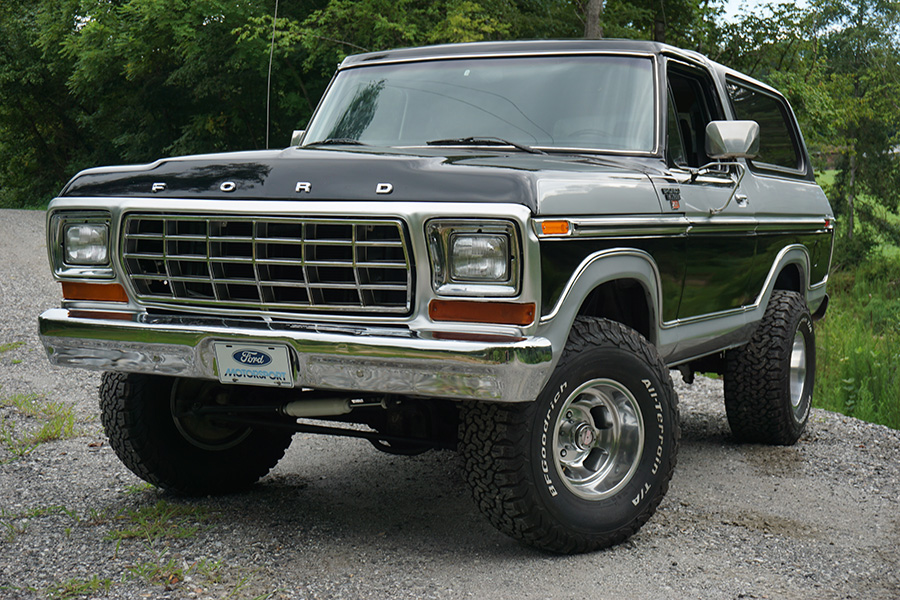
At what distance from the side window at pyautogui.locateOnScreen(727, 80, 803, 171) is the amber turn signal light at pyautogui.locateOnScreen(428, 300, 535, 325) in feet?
8.87

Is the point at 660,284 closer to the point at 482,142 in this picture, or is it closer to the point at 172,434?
the point at 482,142

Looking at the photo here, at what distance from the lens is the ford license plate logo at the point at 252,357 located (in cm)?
334

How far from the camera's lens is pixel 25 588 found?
3270 millimetres

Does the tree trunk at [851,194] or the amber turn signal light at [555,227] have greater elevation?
the amber turn signal light at [555,227]

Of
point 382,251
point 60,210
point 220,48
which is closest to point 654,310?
point 382,251

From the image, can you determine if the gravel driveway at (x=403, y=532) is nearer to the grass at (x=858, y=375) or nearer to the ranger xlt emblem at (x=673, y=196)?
the ranger xlt emblem at (x=673, y=196)

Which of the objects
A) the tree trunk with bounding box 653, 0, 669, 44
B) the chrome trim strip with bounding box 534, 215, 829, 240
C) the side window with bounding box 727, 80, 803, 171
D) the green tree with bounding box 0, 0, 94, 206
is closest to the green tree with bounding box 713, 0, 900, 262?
the tree trunk with bounding box 653, 0, 669, 44

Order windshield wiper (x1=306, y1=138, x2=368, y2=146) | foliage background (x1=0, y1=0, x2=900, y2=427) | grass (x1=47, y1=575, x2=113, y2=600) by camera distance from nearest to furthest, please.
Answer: grass (x1=47, y1=575, x2=113, y2=600)
windshield wiper (x1=306, y1=138, x2=368, y2=146)
foliage background (x1=0, y1=0, x2=900, y2=427)

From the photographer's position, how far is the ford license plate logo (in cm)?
334

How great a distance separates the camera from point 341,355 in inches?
126

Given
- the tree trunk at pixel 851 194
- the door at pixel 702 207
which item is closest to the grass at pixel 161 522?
the door at pixel 702 207

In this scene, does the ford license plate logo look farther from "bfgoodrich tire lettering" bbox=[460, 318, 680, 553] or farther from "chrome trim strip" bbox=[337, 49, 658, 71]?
"chrome trim strip" bbox=[337, 49, 658, 71]

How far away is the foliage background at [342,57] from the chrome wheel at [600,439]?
4750mm

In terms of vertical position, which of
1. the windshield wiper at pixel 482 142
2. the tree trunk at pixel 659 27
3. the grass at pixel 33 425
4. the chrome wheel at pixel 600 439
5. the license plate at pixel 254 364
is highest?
the tree trunk at pixel 659 27
